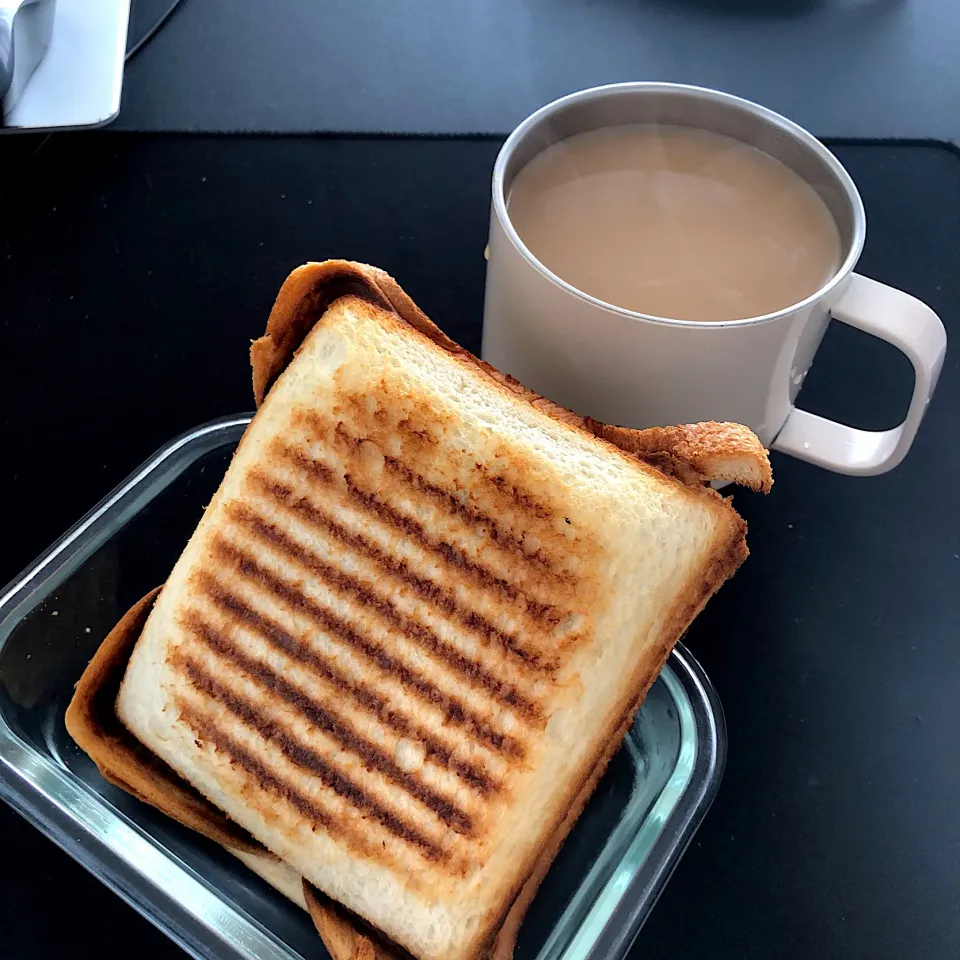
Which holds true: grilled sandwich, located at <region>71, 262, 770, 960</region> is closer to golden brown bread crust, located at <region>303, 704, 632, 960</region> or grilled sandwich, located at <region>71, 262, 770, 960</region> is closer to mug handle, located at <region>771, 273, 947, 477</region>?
golden brown bread crust, located at <region>303, 704, 632, 960</region>

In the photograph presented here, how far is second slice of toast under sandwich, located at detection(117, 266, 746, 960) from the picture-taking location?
0.66 meters

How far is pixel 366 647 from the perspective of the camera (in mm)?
700

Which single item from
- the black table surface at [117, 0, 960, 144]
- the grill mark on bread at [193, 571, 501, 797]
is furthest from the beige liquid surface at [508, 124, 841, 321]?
the black table surface at [117, 0, 960, 144]

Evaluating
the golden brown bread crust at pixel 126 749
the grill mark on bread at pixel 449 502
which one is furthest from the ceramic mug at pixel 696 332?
the golden brown bread crust at pixel 126 749

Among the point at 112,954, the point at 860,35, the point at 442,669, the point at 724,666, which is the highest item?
the point at 860,35

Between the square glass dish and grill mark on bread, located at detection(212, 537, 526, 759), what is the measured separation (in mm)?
132

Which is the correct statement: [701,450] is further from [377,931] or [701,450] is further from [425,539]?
[377,931]

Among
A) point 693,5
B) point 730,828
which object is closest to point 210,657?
point 730,828

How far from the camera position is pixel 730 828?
82 centimetres

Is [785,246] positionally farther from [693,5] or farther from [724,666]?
[693,5]

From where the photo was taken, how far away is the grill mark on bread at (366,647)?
26.4 inches

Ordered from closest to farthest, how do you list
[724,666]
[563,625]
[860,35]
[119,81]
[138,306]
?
[563,625] → [724,666] → [138,306] → [119,81] → [860,35]

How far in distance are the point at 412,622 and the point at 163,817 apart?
0.76 ft

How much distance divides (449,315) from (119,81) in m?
0.47
